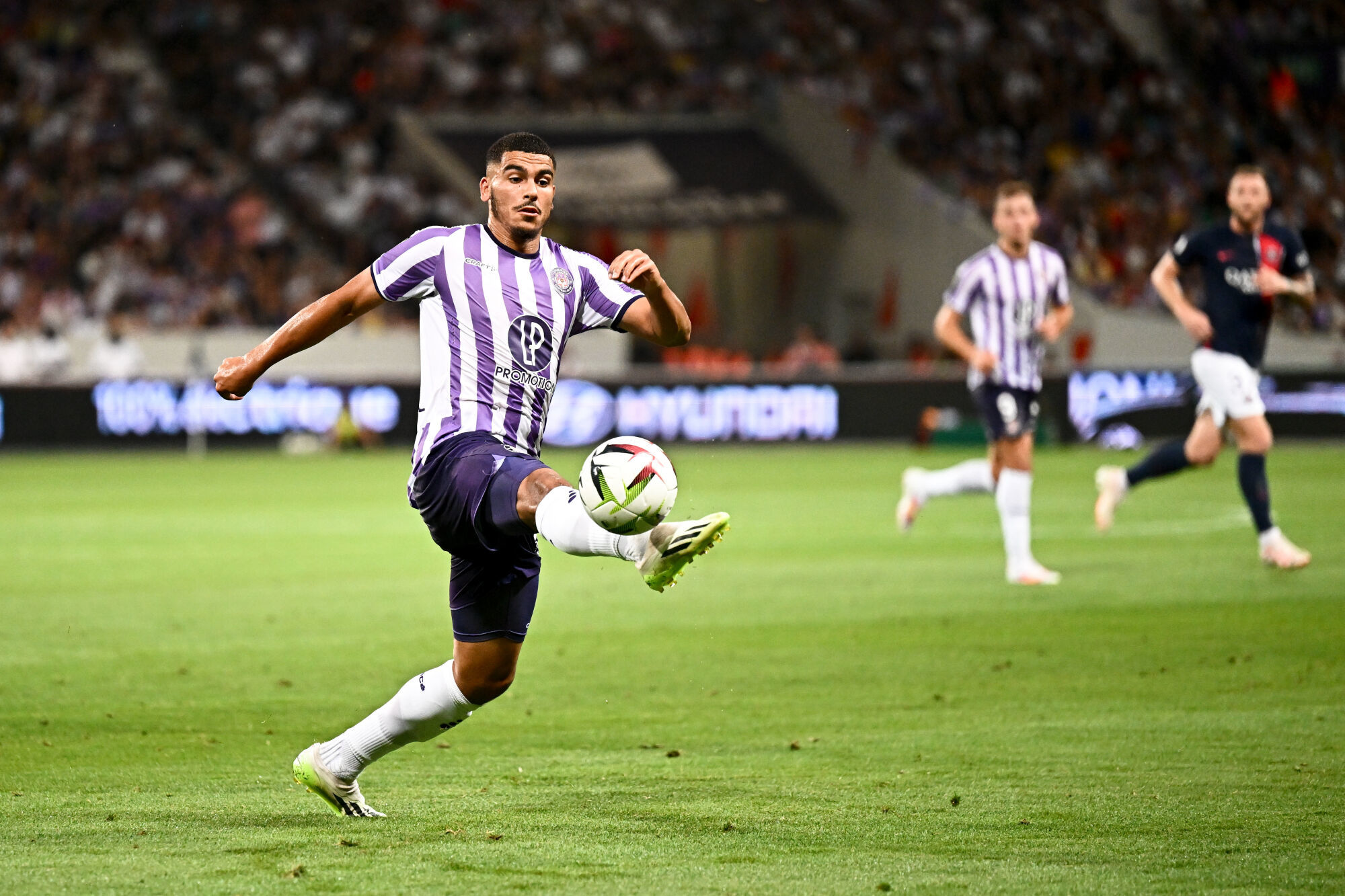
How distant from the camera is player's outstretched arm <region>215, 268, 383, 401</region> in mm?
5301

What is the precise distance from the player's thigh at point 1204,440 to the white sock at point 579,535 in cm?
747

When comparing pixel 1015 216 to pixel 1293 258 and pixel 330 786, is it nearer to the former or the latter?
pixel 1293 258

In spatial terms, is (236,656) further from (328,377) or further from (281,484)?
(328,377)

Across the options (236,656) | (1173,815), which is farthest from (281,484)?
(1173,815)

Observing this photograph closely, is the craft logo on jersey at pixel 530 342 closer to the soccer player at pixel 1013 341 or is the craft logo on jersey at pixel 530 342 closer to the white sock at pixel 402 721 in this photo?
the white sock at pixel 402 721

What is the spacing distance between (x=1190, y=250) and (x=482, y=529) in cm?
754

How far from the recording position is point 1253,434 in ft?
37.5

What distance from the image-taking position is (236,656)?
8914mm

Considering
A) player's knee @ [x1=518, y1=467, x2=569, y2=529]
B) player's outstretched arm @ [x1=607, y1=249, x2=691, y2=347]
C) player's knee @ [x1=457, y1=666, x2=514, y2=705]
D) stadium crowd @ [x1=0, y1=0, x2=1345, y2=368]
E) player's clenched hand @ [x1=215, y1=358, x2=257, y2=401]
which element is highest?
stadium crowd @ [x1=0, y1=0, x2=1345, y2=368]

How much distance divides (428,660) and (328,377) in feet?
67.3

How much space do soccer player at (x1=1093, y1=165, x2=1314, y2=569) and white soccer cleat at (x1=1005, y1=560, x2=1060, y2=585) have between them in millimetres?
1305

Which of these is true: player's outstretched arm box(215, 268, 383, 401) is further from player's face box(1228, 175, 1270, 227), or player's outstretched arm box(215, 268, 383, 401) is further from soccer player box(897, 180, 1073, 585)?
player's face box(1228, 175, 1270, 227)

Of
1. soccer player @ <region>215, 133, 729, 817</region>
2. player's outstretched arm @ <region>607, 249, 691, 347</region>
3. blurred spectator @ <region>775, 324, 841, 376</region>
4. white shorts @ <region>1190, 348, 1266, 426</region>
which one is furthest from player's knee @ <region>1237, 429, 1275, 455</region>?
blurred spectator @ <region>775, 324, 841, 376</region>


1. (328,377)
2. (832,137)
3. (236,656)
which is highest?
(832,137)
